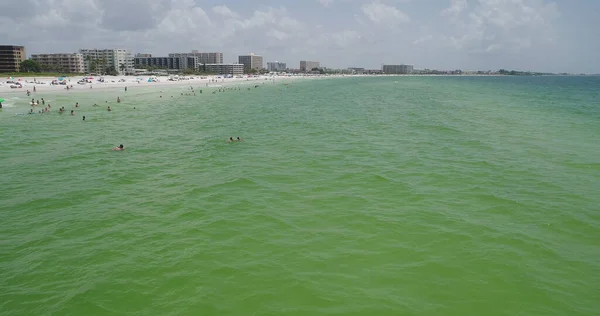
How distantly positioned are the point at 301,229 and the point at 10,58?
186 metres

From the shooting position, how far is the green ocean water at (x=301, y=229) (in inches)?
394

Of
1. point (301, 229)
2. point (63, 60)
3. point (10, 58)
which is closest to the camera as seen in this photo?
point (301, 229)

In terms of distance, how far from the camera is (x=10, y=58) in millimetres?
151750

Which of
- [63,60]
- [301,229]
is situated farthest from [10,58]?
[301,229]

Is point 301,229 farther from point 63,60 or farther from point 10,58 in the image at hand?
point 63,60

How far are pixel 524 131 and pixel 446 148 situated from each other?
44.1 feet

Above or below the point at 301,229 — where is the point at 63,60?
above

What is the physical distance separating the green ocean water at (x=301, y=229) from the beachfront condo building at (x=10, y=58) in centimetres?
16028

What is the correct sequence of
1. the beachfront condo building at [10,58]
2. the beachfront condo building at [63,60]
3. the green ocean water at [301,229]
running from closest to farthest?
the green ocean water at [301,229] → the beachfront condo building at [10,58] → the beachfront condo building at [63,60]

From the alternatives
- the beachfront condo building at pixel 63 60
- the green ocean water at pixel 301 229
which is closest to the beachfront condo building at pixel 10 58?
the beachfront condo building at pixel 63 60

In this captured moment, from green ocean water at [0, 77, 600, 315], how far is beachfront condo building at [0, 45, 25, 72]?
526 ft

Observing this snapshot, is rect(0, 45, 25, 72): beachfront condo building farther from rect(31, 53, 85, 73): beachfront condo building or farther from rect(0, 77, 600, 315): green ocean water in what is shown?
rect(0, 77, 600, 315): green ocean water

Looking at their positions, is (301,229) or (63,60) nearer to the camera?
(301,229)

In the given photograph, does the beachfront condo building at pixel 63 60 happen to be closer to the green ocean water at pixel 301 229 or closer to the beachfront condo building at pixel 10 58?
the beachfront condo building at pixel 10 58
